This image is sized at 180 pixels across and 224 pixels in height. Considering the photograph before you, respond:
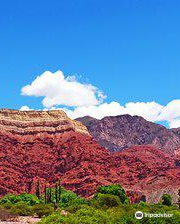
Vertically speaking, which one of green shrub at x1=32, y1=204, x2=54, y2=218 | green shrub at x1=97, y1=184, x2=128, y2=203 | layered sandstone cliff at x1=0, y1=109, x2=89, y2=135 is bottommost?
green shrub at x1=32, y1=204, x2=54, y2=218

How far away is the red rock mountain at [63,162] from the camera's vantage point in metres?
128

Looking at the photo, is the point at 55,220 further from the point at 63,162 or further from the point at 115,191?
the point at 63,162

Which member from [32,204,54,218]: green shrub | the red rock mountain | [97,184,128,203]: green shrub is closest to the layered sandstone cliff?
the red rock mountain

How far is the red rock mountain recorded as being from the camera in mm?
127625

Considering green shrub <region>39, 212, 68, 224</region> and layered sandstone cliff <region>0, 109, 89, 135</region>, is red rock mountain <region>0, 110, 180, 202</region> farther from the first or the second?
green shrub <region>39, 212, 68, 224</region>

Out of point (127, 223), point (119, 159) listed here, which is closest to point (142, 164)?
point (119, 159)

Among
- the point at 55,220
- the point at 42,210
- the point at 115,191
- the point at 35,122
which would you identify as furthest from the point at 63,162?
the point at 55,220

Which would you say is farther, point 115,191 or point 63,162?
point 63,162

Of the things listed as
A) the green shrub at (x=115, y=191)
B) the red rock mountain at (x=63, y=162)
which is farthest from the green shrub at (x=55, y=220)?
the red rock mountain at (x=63, y=162)

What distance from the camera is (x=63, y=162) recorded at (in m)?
146

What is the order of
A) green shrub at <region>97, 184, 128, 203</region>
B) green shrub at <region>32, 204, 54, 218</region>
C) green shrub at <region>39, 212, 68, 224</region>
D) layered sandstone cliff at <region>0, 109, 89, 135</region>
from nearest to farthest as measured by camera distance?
1. green shrub at <region>39, 212, 68, 224</region>
2. green shrub at <region>32, 204, 54, 218</region>
3. green shrub at <region>97, 184, 128, 203</region>
4. layered sandstone cliff at <region>0, 109, 89, 135</region>

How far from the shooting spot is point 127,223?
70.4 ft

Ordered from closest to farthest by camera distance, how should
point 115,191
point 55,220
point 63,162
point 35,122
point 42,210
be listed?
point 55,220
point 42,210
point 115,191
point 63,162
point 35,122

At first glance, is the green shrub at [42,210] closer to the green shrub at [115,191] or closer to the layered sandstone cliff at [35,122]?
the green shrub at [115,191]
